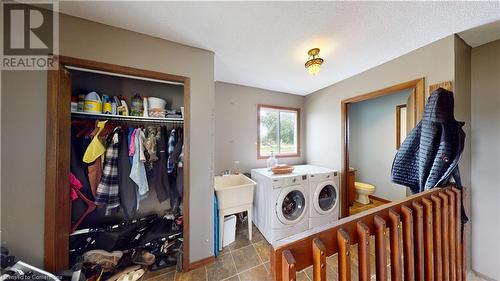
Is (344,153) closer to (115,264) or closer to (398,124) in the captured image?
(398,124)

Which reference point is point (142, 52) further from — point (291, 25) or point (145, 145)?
point (291, 25)

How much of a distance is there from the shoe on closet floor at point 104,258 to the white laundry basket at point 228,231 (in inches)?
40.4

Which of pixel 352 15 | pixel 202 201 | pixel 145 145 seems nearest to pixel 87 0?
pixel 145 145

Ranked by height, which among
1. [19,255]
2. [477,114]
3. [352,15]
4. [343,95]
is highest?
[352,15]

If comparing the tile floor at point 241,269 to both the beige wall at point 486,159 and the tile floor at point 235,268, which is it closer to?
the tile floor at point 235,268

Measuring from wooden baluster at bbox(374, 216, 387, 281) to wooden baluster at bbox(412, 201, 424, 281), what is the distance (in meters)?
0.32

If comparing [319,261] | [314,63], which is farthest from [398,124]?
[319,261]

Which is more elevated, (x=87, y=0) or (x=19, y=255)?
(x=87, y=0)

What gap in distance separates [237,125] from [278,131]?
868mm

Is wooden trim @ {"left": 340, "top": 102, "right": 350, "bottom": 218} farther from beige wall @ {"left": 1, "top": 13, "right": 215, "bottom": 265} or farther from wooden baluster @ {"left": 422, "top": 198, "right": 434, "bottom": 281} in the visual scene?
beige wall @ {"left": 1, "top": 13, "right": 215, "bottom": 265}

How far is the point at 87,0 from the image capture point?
1090 millimetres

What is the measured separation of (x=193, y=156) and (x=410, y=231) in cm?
163

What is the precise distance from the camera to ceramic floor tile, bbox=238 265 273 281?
149 centimetres

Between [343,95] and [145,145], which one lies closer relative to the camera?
[145,145]
